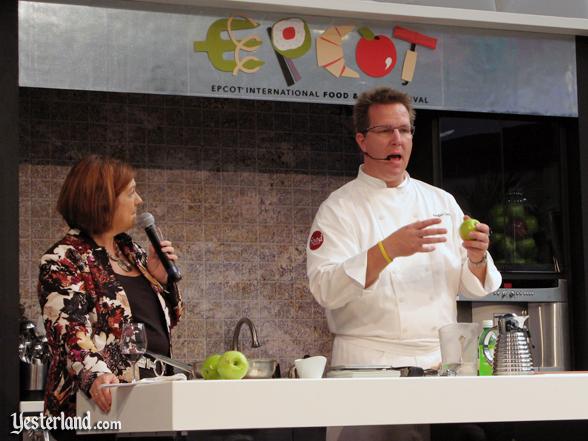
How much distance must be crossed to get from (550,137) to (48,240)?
233cm

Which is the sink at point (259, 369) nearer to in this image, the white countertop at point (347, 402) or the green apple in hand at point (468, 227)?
the white countertop at point (347, 402)

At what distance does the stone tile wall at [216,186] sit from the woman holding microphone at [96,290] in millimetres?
1505

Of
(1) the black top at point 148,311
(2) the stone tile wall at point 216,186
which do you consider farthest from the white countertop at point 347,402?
(2) the stone tile wall at point 216,186

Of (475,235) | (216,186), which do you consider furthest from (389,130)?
(216,186)

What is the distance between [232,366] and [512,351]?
0.65m

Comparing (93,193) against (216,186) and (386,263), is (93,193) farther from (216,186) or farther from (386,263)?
(216,186)

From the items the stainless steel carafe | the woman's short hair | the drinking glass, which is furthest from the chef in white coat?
the drinking glass

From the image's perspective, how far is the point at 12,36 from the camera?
3549mm

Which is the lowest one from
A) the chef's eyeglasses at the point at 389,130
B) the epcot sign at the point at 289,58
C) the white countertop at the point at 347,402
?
the white countertop at the point at 347,402

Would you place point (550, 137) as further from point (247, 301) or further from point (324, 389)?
point (324, 389)

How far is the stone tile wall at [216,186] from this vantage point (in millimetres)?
4500

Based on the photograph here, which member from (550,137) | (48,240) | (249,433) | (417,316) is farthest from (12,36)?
(550,137)

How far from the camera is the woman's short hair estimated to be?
115 inches

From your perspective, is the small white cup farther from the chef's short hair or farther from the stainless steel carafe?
the chef's short hair
